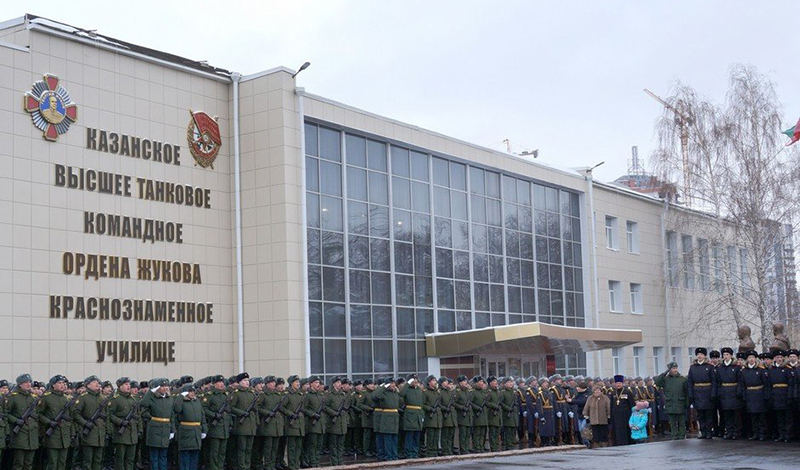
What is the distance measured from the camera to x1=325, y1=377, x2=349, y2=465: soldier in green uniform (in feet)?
64.4

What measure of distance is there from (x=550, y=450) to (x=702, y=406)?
298 cm

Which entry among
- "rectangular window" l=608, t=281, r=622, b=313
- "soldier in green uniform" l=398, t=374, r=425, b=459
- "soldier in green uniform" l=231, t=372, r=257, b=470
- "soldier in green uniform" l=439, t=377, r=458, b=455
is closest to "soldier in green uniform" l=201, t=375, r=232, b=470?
"soldier in green uniform" l=231, t=372, r=257, b=470

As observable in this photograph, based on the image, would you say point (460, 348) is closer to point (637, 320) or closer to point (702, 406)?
point (702, 406)

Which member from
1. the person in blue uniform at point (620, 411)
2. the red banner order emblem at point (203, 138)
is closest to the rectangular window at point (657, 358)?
the person in blue uniform at point (620, 411)

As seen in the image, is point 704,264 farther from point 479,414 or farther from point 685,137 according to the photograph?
point 479,414

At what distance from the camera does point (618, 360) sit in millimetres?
39625

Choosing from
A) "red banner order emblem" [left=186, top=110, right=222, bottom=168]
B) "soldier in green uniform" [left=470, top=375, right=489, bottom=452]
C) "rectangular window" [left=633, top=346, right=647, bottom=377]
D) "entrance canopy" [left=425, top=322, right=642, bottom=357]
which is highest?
"red banner order emblem" [left=186, top=110, right=222, bottom=168]

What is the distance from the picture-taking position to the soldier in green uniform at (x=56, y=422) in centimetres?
1622

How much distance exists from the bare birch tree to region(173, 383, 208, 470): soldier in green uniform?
1012 inches

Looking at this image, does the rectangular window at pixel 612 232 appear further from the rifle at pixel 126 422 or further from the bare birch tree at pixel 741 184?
the rifle at pixel 126 422

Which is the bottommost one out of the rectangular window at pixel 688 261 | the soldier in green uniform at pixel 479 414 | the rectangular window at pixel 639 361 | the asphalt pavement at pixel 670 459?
the asphalt pavement at pixel 670 459

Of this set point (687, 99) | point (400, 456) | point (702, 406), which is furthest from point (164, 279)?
point (687, 99)

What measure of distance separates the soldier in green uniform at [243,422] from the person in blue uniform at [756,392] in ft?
28.6

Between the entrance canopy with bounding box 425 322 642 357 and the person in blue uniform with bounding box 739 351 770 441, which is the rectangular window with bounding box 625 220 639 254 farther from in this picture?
the person in blue uniform with bounding box 739 351 770 441
